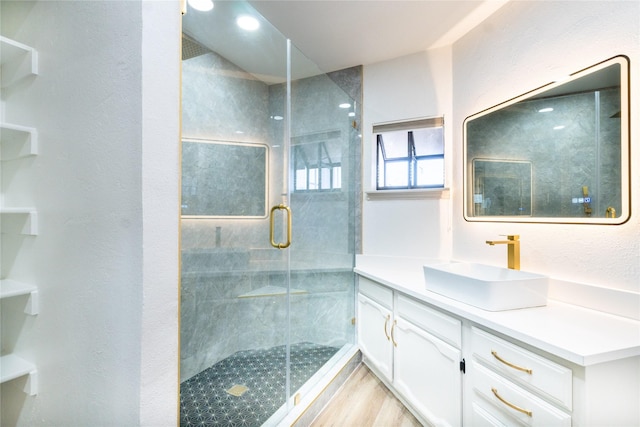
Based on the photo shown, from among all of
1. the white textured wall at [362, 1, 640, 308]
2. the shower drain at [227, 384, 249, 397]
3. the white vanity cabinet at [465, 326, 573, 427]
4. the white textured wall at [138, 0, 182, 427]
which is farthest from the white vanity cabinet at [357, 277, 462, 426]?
the white textured wall at [138, 0, 182, 427]

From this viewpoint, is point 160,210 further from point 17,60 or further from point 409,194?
point 409,194

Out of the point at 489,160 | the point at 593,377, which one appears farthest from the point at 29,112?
the point at 489,160

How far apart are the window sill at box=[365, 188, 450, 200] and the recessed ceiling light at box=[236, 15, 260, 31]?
1420 millimetres

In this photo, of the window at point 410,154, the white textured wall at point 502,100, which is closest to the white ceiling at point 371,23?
the white textured wall at point 502,100

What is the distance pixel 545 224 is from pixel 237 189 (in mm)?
1739

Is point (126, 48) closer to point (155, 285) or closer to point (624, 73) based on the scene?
point (155, 285)

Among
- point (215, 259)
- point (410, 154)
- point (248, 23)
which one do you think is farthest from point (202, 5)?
point (410, 154)

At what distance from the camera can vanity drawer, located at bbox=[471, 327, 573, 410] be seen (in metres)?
0.94

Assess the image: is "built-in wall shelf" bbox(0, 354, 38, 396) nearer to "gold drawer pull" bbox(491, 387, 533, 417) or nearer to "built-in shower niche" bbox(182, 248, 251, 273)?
"built-in shower niche" bbox(182, 248, 251, 273)

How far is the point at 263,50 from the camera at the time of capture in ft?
6.40

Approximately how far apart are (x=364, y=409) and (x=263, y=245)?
4.01 feet

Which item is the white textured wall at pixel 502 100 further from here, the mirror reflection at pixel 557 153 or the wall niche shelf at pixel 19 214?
the wall niche shelf at pixel 19 214

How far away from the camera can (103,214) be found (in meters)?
0.88

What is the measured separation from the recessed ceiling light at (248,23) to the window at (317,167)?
79cm
